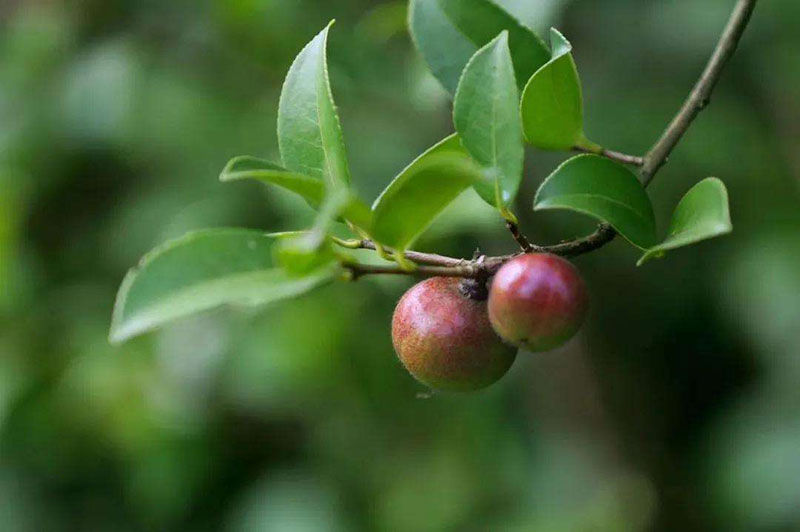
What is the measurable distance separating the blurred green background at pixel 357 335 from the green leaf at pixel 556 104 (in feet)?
3.77

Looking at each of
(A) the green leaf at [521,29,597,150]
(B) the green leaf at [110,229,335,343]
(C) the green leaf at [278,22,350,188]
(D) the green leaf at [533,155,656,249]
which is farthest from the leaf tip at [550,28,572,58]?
(B) the green leaf at [110,229,335,343]

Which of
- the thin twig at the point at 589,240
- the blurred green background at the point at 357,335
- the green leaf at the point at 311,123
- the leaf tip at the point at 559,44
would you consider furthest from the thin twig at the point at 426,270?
the blurred green background at the point at 357,335

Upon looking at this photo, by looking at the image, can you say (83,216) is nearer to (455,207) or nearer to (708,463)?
(455,207)

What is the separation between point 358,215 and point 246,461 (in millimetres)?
2017

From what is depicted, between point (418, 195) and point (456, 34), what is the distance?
384mm

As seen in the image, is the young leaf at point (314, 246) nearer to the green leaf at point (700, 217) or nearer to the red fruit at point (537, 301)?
the red fruit at point (537, 301)

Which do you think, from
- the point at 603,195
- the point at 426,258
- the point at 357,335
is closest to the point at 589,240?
the point at 603,195

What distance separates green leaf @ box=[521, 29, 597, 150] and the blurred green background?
115cm

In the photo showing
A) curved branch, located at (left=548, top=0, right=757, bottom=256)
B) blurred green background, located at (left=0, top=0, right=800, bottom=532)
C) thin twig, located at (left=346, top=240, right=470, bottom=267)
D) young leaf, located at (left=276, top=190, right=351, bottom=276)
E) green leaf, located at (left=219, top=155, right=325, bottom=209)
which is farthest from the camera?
blurred green background, located at (left=0, top=0, right=800, bottom=532)

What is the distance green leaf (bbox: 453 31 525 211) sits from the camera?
0.90 metres

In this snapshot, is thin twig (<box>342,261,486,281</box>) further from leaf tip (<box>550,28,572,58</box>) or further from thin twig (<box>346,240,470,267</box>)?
leaf tip (<box>550,28,572,58</box>)

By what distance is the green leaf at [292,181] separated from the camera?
828 mm

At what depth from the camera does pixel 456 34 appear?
1.20 m

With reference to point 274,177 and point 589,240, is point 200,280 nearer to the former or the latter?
point 274,177
